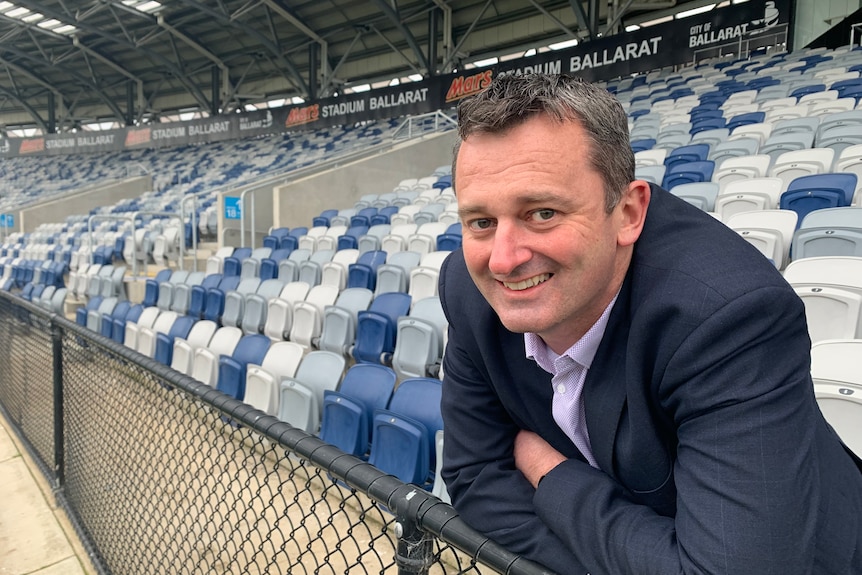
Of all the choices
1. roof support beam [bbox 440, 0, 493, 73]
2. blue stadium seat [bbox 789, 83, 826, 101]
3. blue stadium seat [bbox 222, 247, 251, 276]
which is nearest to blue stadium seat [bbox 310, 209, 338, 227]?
blue stadium seat [bbox 222, 247, 251, 276]

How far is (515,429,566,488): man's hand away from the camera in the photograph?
3.38ft

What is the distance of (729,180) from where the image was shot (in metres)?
5.35

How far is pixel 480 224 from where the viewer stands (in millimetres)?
873

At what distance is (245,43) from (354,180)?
15.8 meters

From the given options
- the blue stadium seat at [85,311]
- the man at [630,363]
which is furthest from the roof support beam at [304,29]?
the man at [630,363]

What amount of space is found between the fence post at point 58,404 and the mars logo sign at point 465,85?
13.1 meters

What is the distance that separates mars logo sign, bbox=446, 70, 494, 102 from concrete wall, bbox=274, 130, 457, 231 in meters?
2.97

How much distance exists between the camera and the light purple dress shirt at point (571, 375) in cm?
93

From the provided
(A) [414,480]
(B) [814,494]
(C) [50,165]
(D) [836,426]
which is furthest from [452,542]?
(C) [50,165]

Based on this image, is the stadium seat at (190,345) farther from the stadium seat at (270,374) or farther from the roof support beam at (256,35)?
the roof support beam at (256,35)

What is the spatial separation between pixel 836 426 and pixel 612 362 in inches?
58.3

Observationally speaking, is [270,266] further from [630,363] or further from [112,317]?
[630,363]

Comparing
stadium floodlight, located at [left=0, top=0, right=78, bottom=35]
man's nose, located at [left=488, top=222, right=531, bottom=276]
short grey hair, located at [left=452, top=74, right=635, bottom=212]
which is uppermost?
stadium floodlight, located at [left=0, top=0, right=78, bottom=35]

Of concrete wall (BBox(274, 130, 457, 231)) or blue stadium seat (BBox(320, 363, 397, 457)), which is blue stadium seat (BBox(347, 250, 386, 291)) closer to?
blue stadium seat (BBox(320, 363, 397, 457))
